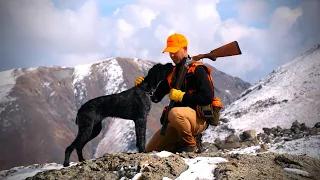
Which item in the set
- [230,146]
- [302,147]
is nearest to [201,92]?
[302,147]

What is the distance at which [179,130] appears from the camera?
602 centimetres

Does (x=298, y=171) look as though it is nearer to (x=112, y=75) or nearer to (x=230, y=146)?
(x=230, y=146)

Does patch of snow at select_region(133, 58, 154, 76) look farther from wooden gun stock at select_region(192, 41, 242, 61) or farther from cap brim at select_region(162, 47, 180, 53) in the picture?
cap brim at select_region(162, 47, 180, 53)

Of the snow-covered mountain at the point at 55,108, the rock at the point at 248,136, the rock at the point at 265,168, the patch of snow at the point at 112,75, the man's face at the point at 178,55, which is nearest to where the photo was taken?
the rock at the point at 265,168

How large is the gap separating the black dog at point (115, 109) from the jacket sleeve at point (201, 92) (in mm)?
1825

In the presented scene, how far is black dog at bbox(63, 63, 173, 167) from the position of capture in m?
7.71

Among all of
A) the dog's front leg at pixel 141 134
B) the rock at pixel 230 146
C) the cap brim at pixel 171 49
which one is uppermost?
the cap brim at pixel 171 49

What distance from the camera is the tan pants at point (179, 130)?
19.4 feet

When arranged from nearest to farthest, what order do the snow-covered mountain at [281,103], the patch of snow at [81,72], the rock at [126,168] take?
1. the rock at [126,168]
2. the snow-covered mountain at [281,103]
3. the patch of snow at [81,72]

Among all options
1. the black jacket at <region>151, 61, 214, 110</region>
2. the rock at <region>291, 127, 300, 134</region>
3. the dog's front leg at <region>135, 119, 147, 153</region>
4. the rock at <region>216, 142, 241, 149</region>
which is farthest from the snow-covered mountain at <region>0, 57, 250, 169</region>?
the black jacket at <region>151, 61, 214, 110</region>

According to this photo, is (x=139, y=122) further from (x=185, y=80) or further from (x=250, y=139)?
(x=250, y=139)

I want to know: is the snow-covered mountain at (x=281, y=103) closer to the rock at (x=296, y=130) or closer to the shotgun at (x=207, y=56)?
the rock at (x=296, y=130)

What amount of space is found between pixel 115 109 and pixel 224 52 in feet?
10.0

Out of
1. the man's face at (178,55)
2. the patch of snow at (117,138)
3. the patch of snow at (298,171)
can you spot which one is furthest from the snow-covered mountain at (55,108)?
the patch of snow at (298,171)
